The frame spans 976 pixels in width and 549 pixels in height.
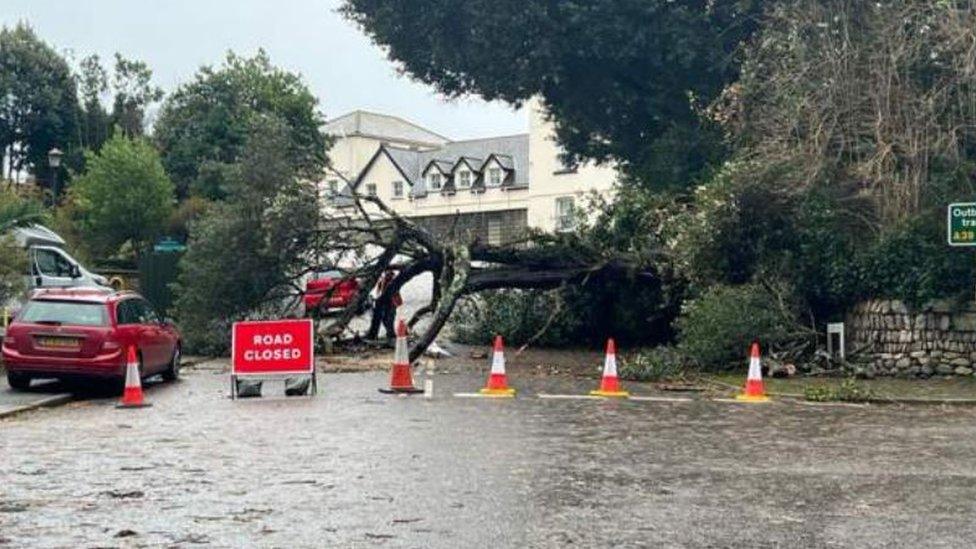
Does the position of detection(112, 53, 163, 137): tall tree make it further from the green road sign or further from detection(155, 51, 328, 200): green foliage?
the green road sign

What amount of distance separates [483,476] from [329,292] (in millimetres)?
15501

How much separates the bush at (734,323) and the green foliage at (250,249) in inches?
345

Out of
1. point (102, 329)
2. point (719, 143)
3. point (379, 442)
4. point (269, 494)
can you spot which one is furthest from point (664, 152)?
point (269, 494)

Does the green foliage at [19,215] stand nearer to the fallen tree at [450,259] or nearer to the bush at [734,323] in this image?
the fallen tree at [450,259]

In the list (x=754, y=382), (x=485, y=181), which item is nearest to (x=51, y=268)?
(x=754, y=382)

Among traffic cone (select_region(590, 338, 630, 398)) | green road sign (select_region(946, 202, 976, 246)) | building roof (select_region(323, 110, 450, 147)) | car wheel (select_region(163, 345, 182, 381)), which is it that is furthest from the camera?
building roof (select_region(323, 110, 450, 147))

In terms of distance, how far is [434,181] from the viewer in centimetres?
6956

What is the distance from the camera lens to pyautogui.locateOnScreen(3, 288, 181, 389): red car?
16.5 m

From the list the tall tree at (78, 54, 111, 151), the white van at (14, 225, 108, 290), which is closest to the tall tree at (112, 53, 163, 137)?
the tall tree at (78, 54, 111, 151)

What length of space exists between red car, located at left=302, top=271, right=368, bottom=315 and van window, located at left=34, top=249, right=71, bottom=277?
702cm

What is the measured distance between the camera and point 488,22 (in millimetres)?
28078

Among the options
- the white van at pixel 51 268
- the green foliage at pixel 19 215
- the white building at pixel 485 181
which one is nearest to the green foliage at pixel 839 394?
the green foliage at pixel 19 215

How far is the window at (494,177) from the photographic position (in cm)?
6594

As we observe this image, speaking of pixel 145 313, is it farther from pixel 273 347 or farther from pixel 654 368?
pixel 654 368
